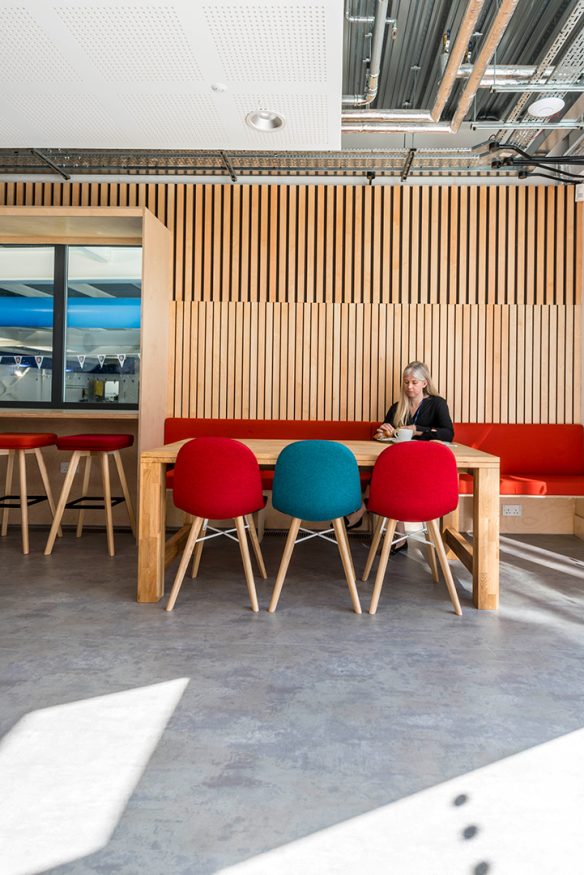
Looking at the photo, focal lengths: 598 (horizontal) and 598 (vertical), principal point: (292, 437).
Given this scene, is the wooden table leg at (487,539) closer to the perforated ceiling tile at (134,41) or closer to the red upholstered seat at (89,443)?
the red upholstered seat at (89,443)

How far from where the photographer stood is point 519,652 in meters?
3.08

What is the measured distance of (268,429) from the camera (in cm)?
609

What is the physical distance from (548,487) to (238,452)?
309cm

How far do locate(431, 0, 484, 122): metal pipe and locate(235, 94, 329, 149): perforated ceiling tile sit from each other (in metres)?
0.87

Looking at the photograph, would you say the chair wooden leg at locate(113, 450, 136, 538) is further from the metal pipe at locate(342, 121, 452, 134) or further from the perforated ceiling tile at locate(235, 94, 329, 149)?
the metal pipe at locate(342, 121, 452, 134)

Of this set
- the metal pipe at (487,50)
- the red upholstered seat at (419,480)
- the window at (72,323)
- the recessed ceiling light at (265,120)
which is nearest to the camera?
the metal pipe at (487,50)

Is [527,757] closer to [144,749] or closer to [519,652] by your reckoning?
[519,652]

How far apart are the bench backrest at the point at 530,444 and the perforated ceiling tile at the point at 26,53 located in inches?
177

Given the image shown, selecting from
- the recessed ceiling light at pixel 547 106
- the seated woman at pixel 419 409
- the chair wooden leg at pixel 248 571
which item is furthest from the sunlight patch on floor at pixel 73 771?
the recessed ceiling light at pixel 547 106

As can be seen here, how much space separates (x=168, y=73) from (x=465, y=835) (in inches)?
166

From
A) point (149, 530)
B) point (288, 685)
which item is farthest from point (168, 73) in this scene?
point (288, 685)

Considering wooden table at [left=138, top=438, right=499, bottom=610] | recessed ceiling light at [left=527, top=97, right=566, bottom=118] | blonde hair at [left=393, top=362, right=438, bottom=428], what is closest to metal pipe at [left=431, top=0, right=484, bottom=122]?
recessed ceiling light at [left=527, top=97, right=566, bottom=118]

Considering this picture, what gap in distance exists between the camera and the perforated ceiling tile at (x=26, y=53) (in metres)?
3.28

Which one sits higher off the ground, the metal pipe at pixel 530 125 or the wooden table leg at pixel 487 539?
the metal pipe at pixel 530 125
